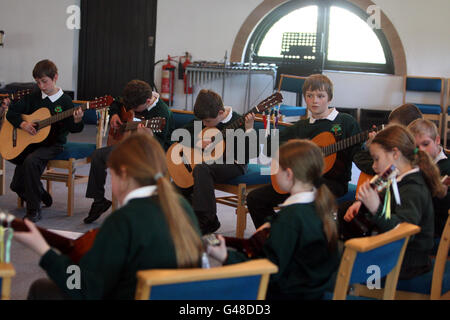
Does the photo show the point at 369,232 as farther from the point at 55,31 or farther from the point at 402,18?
the point at 55,31

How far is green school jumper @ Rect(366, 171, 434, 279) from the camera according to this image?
7.61ft

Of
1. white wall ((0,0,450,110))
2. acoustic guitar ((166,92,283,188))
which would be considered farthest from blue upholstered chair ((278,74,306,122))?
acoustic guitar ((166,92,283,188))

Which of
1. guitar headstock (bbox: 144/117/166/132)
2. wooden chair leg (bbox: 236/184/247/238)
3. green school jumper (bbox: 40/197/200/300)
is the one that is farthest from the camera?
guitar headstock (bbox: 144/117/166/132)

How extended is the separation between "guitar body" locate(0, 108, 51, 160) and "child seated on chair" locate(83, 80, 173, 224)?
1.36 ft

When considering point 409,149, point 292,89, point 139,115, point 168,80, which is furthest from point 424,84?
point 409,149

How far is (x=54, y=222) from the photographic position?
4.18m

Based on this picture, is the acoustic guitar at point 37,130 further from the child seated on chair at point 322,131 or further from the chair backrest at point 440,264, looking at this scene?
the chair backrest at point 440,264

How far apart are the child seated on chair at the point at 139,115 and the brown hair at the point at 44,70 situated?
0.57m

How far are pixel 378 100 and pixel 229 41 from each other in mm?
2462

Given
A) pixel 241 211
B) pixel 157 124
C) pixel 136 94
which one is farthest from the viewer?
pixel 136 94

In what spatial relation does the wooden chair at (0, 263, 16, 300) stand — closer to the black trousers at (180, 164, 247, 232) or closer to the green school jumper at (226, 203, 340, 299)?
the green school jumper at (226, 203, 340, 299)

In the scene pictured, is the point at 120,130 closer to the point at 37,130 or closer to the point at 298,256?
the point at 37,130

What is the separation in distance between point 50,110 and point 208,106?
4.09 feet

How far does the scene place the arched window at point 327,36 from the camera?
884 centimetres
